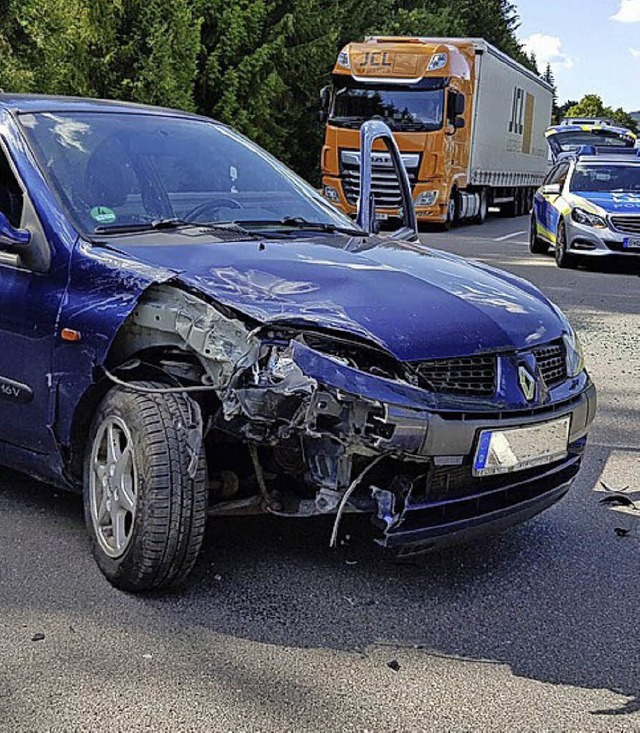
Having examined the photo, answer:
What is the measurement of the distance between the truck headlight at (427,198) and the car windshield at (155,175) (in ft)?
A: 53.2

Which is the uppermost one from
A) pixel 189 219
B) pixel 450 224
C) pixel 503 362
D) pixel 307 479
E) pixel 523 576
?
pixel 189 219

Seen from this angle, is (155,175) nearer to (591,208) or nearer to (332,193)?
(591,208)

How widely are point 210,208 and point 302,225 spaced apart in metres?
0.42

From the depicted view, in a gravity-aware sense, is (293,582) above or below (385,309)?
below

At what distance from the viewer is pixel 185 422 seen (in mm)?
3676

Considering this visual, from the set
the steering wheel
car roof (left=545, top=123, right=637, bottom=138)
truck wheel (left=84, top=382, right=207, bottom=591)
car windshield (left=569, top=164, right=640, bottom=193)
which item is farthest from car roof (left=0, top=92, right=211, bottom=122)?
car roof (left=545, top=123, right=637, bottom=138)

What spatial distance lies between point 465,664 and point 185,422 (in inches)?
46.1

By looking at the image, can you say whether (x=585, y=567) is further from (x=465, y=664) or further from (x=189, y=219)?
(x=189, y=219)

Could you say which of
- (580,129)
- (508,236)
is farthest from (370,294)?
(580,129)

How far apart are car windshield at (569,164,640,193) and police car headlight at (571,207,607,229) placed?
0.75 meters

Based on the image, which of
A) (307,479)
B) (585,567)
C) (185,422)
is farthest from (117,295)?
(585,567)

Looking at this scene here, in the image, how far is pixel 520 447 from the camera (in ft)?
12.4

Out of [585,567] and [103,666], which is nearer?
[103,666]

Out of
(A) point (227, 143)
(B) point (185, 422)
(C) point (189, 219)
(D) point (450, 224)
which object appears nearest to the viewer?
(B) point (185, 422)
